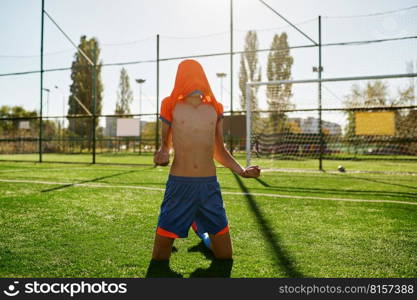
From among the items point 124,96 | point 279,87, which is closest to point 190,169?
point 279,87

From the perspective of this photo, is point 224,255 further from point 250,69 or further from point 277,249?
point 250,69

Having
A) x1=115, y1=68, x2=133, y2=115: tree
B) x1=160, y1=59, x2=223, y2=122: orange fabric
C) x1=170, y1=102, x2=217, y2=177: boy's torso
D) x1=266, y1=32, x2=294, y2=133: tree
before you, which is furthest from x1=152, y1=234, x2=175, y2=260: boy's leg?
x1=115, y1=68, x2=133, y2=115: tree

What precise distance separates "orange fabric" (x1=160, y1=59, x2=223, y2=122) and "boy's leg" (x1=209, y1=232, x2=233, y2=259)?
3.55 feet

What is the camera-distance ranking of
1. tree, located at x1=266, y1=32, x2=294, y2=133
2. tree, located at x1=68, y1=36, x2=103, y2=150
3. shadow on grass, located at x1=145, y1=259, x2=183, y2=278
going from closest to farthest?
shadow on grass, located at x1=145, y1=259, x2=183, y2=278
tree, located at x1=266, y1=32, x2=294, y2=133
tree, located at x1=68, y1=36, x2=103, y2=150

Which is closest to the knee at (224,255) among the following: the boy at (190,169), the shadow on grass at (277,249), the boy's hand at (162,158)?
the boy at (190,169)

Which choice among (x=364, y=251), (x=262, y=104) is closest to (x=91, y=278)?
(x=364, y=251)

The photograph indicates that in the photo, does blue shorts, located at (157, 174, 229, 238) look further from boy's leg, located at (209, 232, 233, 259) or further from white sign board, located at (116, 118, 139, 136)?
white sign board, located at (116, 118, 139, 136)

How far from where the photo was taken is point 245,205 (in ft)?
17.8

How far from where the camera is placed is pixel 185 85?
9.19 ft

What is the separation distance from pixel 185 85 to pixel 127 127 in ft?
45.5

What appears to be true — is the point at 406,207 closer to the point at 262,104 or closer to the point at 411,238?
the point at 411,238

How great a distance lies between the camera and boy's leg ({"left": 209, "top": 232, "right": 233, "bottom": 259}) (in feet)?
9.25

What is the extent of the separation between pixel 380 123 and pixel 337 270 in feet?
36.2

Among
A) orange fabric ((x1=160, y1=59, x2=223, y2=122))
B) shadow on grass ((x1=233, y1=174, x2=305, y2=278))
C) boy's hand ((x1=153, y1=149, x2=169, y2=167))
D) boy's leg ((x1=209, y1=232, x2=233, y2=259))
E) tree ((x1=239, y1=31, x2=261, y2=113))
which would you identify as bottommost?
shadow on grass ((x1=233, y1=174, x2=305, y2=278))
